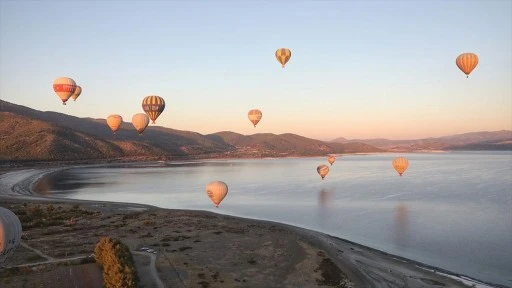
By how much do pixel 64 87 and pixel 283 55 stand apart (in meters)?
31.6

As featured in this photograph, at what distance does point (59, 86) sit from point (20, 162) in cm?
8034

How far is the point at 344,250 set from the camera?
2764 cm

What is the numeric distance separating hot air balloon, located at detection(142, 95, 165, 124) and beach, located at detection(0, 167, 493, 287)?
28.3 m

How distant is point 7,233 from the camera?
1708cm

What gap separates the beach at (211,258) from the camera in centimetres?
1881

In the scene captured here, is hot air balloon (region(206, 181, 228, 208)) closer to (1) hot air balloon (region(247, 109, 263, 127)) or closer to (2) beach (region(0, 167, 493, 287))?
(2) beach (region(0, 167, 493, 287))

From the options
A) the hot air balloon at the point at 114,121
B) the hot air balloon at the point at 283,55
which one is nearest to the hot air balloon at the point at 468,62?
the hot air balloon at the point at 283,55

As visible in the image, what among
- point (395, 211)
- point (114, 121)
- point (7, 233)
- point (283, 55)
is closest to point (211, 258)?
point (7, 233)

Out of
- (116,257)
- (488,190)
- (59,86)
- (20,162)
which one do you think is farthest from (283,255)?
(20,162)

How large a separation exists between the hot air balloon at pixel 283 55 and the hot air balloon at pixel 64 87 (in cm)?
2995

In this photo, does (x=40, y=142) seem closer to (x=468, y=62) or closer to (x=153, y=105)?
(x=153, y=105)

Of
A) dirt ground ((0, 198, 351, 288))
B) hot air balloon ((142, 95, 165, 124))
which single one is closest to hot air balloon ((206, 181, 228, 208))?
dirt ground ((0, 198, 351, 288))

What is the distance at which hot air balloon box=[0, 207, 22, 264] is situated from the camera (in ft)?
55.5

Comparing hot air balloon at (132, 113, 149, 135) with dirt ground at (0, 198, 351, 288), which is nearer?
dirt ground at (0, 198, 351, 288)
